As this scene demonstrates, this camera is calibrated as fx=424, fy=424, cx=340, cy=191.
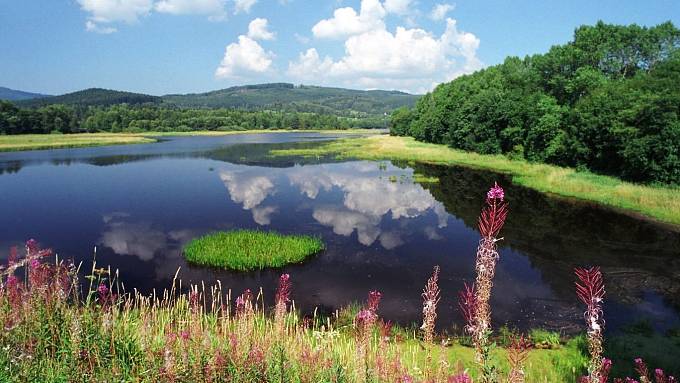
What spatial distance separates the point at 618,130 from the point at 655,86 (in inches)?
201

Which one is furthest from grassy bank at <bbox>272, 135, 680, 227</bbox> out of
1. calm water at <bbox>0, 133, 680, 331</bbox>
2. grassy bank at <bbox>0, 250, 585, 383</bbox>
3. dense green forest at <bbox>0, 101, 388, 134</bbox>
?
dense green forest at <bbox>0, 101, 388, 134</bbox>

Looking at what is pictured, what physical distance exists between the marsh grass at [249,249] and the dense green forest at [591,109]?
2848 cm

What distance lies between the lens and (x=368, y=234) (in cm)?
2564

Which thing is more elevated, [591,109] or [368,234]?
[591,109]

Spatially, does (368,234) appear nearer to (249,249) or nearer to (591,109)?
(249,249)

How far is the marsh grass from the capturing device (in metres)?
19.5

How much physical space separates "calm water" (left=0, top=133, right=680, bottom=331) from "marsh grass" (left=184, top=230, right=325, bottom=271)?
679 millimetres

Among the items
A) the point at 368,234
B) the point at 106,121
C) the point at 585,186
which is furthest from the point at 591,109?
the point at 106,121

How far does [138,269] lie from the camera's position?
63.1 ft

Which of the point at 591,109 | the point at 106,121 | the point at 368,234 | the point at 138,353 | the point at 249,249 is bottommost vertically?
the point at 368,234

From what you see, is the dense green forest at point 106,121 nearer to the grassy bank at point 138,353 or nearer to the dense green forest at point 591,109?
the dense green forest at point 591,109

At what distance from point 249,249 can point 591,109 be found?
122 ft

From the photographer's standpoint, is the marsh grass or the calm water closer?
the calm water

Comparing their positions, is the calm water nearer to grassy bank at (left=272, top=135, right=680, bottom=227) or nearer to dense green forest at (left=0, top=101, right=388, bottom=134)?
grassy bank at (left=272, top=135, right=680, bottom=227)
